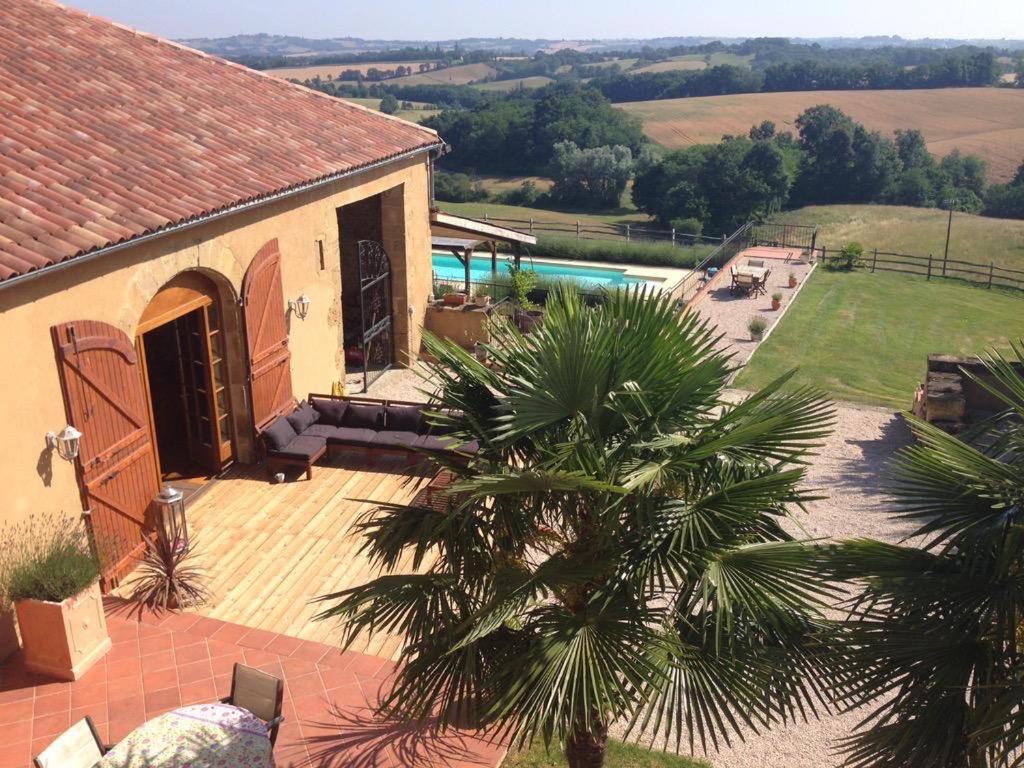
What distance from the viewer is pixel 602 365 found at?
4.89 m

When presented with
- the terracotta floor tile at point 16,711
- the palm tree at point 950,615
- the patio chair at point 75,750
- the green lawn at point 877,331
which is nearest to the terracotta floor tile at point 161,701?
the terracotta floor tile at point 16,711

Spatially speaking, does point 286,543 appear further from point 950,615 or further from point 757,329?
point 757,329

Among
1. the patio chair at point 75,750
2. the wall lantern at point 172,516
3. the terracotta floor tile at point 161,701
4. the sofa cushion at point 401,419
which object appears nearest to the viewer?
the patio chair at point 75,750

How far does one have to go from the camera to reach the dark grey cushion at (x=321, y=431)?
11930mm

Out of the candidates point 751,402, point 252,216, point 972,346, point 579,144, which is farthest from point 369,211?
point 579,144

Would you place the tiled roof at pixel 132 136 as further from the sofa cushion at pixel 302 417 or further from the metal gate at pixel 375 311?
the sofa cushion at pixel 302 417

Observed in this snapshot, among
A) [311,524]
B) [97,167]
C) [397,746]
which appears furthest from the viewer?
[311,524]

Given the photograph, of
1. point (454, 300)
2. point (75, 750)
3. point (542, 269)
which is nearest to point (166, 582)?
point (75, 750)

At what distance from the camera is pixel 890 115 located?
312 ft

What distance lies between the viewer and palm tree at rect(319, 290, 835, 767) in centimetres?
442

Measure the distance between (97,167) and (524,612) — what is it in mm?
7490

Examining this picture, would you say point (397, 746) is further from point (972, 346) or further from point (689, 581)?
point (972, 346)

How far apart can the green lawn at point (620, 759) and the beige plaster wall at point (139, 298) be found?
13.2 feet

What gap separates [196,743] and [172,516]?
399 cm
